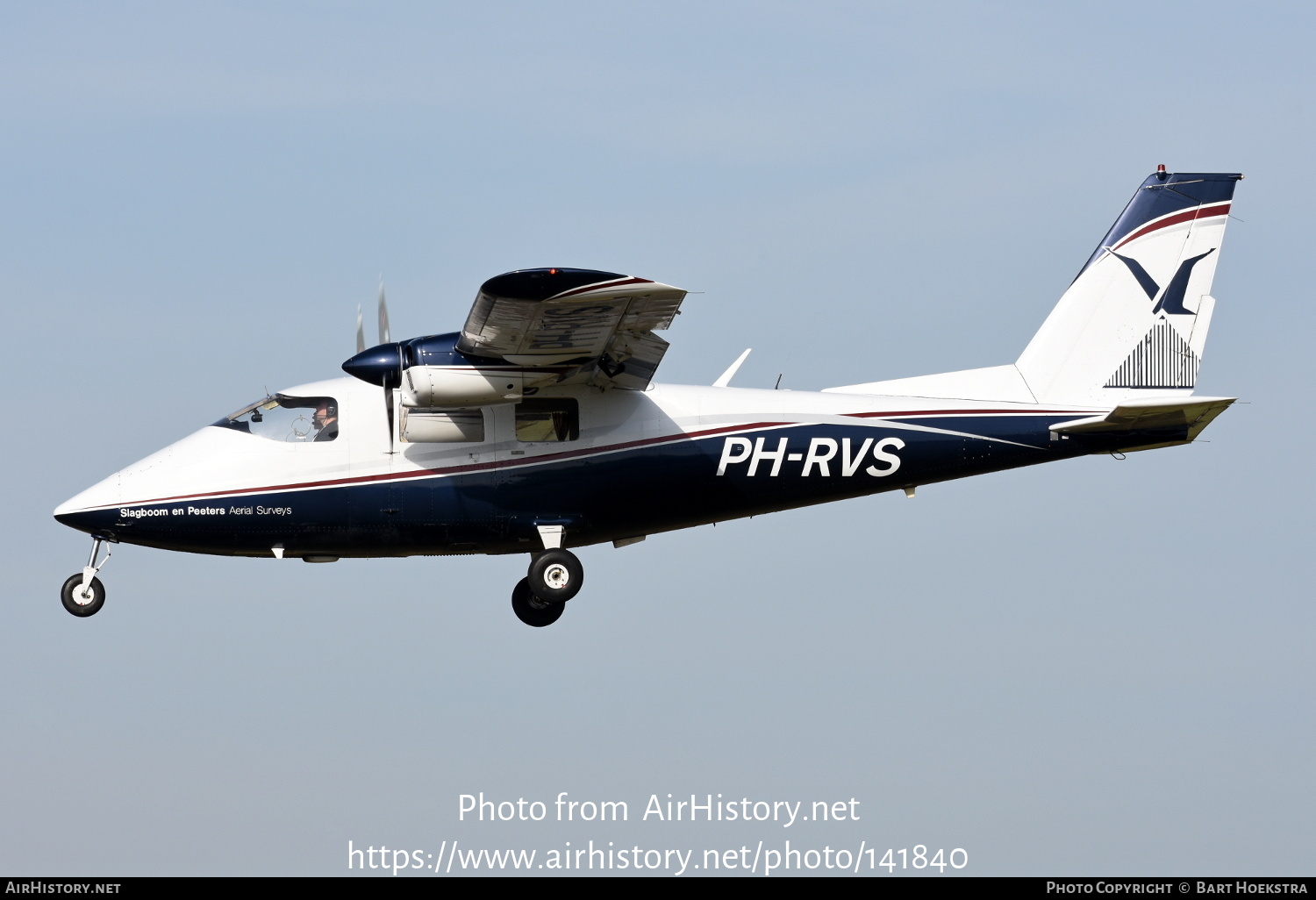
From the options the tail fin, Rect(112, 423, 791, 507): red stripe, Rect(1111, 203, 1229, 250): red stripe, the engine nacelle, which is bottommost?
Rect(112, 423, 791, 507): red stripe

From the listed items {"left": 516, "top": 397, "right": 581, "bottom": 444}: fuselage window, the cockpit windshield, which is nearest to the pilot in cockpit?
the cockpit windshield

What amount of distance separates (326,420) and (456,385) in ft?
6.57

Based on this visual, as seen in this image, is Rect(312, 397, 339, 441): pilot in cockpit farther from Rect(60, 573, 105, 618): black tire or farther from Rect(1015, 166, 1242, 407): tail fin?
Rect(1015, 166, 1242, 407): tail fin

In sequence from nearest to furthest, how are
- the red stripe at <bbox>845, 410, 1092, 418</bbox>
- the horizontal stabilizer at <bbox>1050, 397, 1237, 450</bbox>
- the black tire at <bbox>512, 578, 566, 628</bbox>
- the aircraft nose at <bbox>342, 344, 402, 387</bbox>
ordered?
the aircraft nose at <bbox>342, 344, 402, 387</bbox>, the horizontal stabilizer at <bbox>1050, 397, 1237, 450</bbox>, the red stripe at <bbox>845, 410, 1092, 418</bbox>, the black tire at <bbox>512, 578, 566, 628</bbox>

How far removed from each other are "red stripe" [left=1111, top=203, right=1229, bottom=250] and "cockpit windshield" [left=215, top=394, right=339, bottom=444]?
9.99 meters

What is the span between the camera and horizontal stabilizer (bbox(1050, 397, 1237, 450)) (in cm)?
1775

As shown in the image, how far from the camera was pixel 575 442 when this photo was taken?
17672mm

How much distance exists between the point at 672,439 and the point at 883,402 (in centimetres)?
259

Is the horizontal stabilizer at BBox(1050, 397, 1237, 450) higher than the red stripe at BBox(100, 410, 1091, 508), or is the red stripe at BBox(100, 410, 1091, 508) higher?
the horizontal stabilizer at BBox(1050, 397, 1237, 450)

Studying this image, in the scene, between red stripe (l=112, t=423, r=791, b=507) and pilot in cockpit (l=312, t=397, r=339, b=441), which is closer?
red stripe (l=112, t=423, r=791, b=507)

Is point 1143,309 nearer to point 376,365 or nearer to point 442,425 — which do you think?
point 442,425

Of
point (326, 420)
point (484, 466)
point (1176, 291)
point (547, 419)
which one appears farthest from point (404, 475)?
point (1176, 291)

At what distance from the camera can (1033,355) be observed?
19.1 meters

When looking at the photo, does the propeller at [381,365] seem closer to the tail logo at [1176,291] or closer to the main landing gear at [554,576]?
the main landing gear at [554,576]
